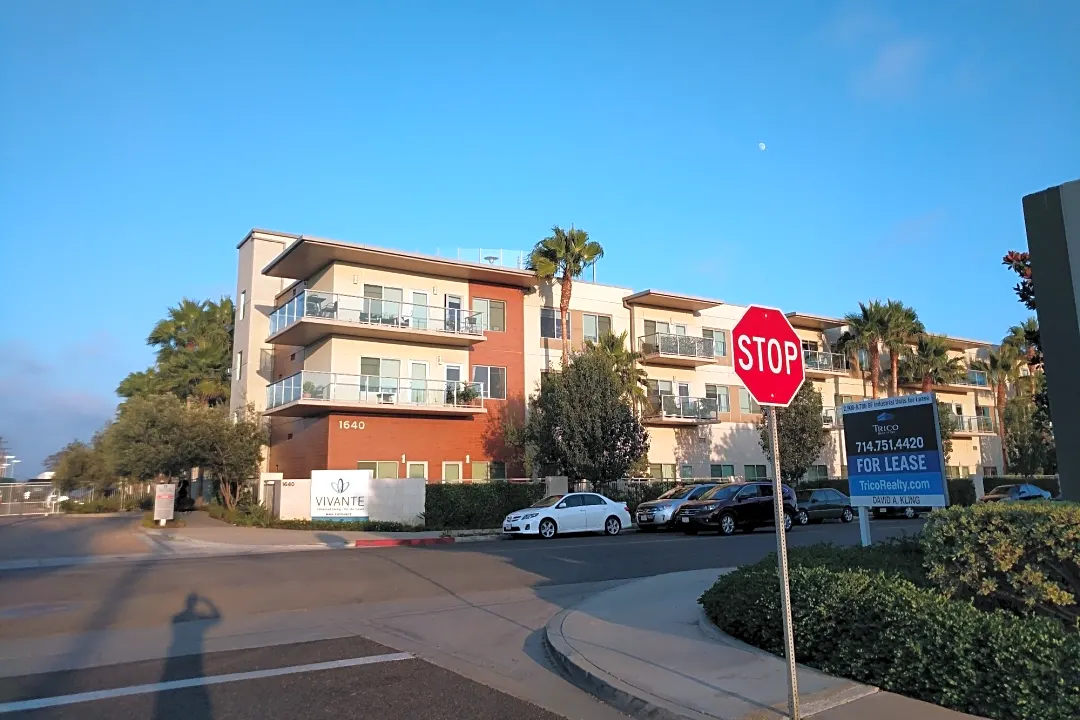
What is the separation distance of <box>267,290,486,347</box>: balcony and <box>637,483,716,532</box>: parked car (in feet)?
35.4

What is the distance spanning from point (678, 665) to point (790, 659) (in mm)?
2134

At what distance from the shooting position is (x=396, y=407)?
30.4 meters

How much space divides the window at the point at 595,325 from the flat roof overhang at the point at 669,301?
5.62 feet

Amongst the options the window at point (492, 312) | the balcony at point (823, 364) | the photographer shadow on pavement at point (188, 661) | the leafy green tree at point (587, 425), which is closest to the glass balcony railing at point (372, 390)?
the leafy green tree at point (587, 425)

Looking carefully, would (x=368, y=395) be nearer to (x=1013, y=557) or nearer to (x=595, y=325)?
(x=595, y=325)

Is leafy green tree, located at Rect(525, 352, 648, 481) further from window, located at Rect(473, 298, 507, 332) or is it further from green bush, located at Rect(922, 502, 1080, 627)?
green bush, located at Rect(922, 502, 1080, 627)

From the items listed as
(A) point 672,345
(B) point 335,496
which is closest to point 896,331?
(A) point 672,345

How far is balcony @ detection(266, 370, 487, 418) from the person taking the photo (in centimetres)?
2934

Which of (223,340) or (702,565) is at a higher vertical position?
(223,340)

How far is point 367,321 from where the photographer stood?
30.6 m

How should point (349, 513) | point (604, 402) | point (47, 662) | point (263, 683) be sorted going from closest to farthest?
point (263, 683)
point (47, 662)
point (349, 513)
point (604, 402)

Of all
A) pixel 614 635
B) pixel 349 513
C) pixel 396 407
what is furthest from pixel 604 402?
pixel 614 635

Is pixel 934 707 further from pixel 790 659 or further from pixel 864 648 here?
pixel 790 659

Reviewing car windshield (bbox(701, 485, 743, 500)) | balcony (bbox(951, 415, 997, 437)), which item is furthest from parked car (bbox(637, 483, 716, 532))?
balcony (bbox(951, 415, 997, 437))
